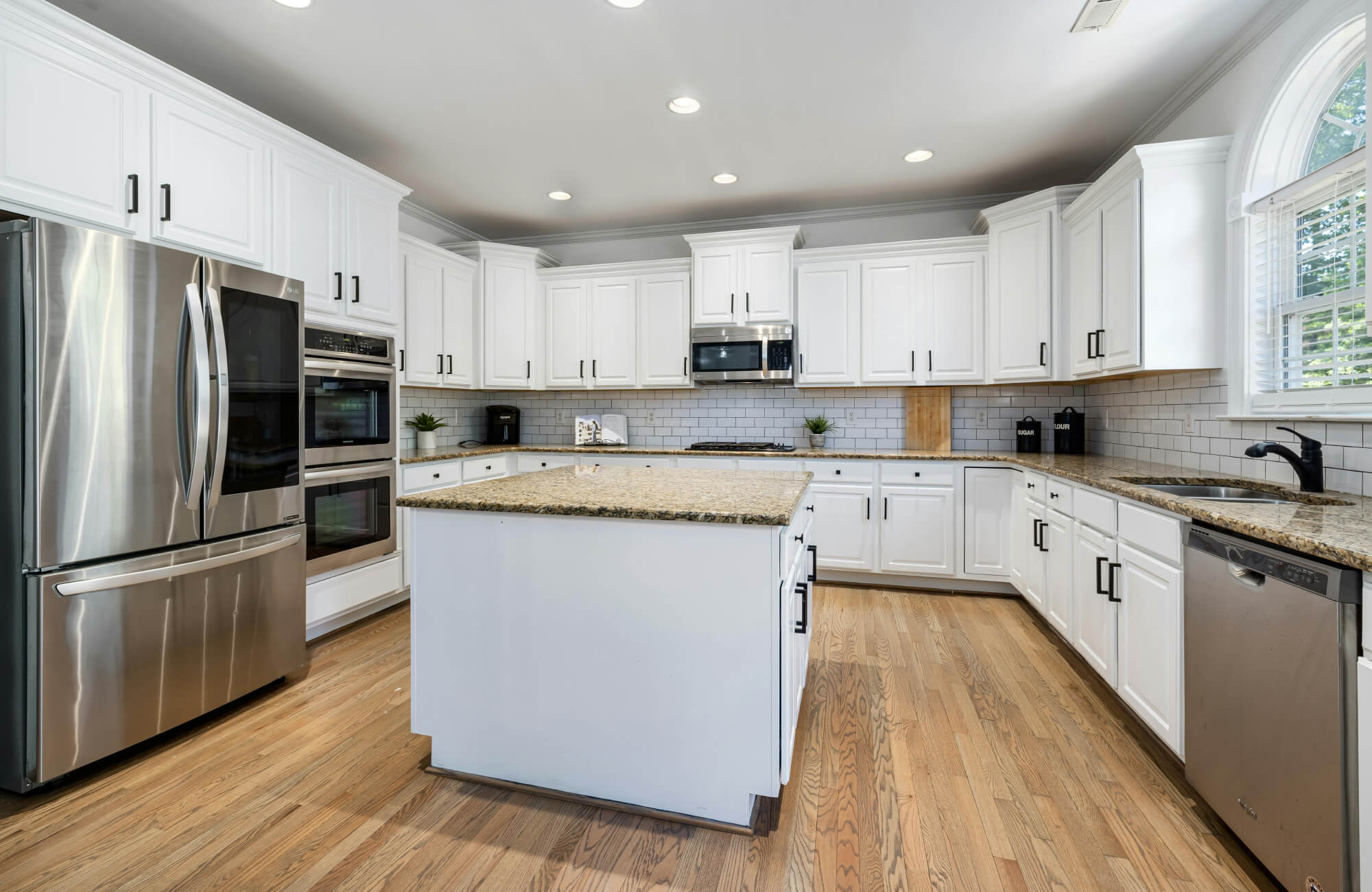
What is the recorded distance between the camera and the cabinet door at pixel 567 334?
15.8 ft

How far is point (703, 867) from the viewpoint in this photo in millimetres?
1520

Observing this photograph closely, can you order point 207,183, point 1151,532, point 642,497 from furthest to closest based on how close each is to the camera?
point 207,183
point 1151,532
point 642,497

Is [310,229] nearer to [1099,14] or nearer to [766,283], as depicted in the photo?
[766,283]

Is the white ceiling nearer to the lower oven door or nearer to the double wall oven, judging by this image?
the double wall oven

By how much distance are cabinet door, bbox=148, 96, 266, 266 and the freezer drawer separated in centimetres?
120

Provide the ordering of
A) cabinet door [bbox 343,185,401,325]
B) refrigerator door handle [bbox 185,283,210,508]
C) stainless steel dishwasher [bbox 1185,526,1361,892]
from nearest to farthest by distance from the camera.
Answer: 1. stainless steel dishwasher [bbox 1185,526,1361,892]
2. refrigerator door handle [bbox 185,283,210,508]
3. cabinet door [bbox 343,185,401,325]

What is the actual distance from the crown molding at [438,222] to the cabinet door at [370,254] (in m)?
0.87

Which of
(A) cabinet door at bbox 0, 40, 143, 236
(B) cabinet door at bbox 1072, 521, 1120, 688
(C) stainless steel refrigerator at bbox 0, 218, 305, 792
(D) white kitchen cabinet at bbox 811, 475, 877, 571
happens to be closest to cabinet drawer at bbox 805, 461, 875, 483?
(D) white kitchen cabinet at bbox 811, 475, 877, 571

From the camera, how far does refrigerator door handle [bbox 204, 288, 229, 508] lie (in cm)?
214

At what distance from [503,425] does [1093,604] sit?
13.5 feet

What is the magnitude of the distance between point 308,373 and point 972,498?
3778 millimetres

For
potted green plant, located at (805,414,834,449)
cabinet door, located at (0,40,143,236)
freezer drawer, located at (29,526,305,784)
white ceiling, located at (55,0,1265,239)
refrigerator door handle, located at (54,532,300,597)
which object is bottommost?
freezer drawer, located at (29,526,305,784)

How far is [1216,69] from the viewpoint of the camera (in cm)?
256

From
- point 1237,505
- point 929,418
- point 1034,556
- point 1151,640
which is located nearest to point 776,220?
point 929,418
